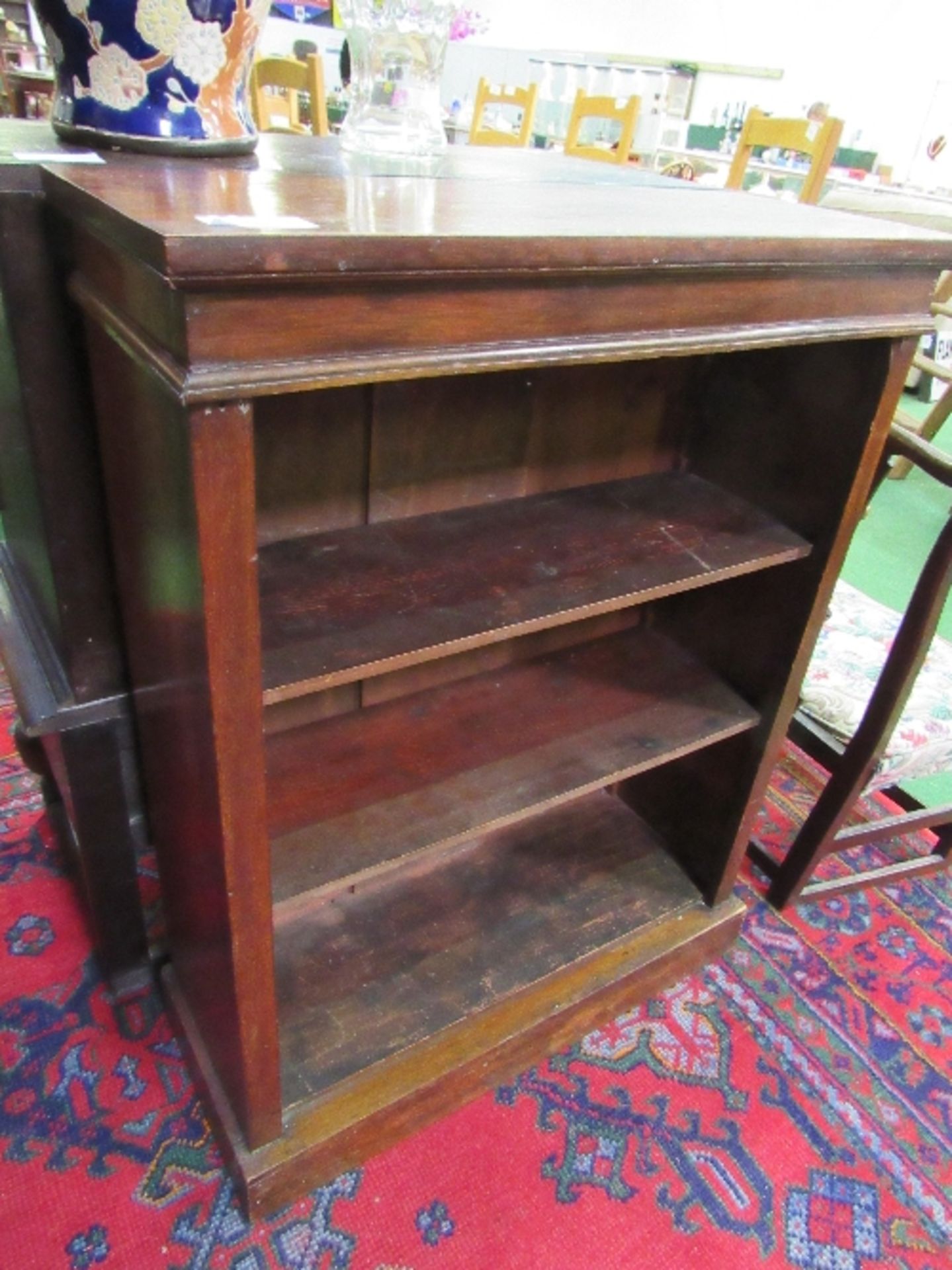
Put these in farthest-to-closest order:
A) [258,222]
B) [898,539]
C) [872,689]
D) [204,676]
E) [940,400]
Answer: [940,400] → [898,539] → [872,689] → [204,676] → [258,222]

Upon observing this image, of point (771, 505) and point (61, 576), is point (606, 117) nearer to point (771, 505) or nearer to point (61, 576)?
point (771, 505)

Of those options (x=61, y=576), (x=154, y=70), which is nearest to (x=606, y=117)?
(x=154, y=70)

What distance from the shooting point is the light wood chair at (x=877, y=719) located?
117 cm

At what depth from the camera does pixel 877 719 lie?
4.13 ft

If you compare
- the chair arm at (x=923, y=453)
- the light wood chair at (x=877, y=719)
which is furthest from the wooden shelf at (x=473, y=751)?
the chair arm at (x=923, y=453)

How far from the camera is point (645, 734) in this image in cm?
113

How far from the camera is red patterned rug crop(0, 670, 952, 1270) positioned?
3.37 ft

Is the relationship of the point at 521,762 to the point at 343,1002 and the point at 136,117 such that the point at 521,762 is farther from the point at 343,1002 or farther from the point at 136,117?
the point at 136,117

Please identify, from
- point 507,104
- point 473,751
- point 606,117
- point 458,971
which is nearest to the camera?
point 473,751

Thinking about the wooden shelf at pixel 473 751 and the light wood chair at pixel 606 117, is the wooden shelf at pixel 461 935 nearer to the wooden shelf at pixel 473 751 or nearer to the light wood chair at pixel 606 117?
the wooden shelf at pixel 473 751

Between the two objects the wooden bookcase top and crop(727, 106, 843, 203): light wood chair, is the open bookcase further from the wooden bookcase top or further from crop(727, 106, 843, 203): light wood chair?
crop(727, 106, 843, 203): light wood chair

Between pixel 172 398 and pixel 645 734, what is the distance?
76 centimetres

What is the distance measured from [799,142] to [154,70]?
2.59 metres

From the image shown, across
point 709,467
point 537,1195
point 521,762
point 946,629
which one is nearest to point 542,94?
point 946,629
